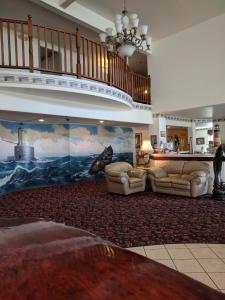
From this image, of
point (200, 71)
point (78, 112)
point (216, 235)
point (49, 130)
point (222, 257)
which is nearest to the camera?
point (222, 257)

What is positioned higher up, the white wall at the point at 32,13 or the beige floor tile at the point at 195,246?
the white wall at the point at 32,13

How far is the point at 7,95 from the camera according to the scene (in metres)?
4.45

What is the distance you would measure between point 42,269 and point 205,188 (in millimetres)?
5842

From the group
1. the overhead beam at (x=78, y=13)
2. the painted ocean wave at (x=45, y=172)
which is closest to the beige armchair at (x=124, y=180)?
the painted ocean wave at (x=45, y=172)

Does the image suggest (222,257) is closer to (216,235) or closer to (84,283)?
(216,235)

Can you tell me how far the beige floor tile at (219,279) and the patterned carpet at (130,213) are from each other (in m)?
0.84

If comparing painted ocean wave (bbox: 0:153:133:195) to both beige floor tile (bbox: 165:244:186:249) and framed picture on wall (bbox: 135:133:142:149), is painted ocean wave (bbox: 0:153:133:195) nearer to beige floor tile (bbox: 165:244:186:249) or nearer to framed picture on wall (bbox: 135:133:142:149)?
framed picture on wall (bbox: 135:133:142:149)

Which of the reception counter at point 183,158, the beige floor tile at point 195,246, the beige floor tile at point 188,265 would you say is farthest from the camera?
the reception counter at point 183,158

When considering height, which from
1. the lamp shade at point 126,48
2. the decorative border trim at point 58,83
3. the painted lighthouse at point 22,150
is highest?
the lamp shade at point 126,48

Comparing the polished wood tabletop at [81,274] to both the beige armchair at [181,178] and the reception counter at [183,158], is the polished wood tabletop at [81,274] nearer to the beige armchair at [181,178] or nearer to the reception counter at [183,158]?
the beige armchair at [181,178]

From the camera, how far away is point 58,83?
4484 mm

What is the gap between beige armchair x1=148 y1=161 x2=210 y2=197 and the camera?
18.3 ft

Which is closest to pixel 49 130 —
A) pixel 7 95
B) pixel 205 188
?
pixel 7 95

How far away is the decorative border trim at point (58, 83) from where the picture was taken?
4.17 metres
